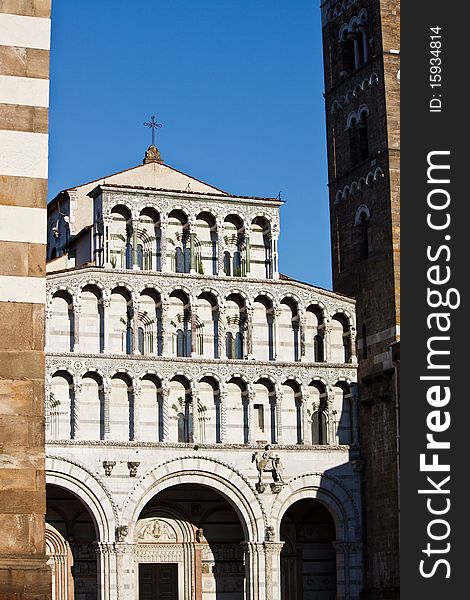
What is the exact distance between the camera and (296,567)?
119 ft

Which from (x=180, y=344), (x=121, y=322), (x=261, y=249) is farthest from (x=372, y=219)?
(x=121, y=322)

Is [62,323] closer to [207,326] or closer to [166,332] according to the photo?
[166,332]

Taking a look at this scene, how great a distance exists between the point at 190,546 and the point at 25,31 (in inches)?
1002

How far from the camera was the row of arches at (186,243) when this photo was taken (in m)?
34.5

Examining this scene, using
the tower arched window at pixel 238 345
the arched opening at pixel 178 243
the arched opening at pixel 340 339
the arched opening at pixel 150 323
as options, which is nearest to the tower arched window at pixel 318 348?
the arched opening at pixel 340 339

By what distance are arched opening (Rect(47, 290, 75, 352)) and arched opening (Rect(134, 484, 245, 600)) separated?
187 inches

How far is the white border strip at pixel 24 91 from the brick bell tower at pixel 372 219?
884 inches

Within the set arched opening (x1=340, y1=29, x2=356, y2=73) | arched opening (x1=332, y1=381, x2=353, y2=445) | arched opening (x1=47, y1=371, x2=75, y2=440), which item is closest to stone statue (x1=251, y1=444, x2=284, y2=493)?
arched opening (x1=332, y1=381, x2=353, y2=445)

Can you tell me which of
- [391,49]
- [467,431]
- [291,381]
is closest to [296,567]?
[291,381]

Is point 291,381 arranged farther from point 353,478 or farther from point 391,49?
point 391,49

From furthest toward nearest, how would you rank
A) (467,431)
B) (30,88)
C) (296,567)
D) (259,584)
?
(296,567)
(259,584)
(30,88)
(467,431)

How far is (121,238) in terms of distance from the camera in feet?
114

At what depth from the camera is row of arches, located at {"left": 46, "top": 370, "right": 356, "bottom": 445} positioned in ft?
109

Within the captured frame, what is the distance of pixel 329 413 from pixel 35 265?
24945 millimetres
